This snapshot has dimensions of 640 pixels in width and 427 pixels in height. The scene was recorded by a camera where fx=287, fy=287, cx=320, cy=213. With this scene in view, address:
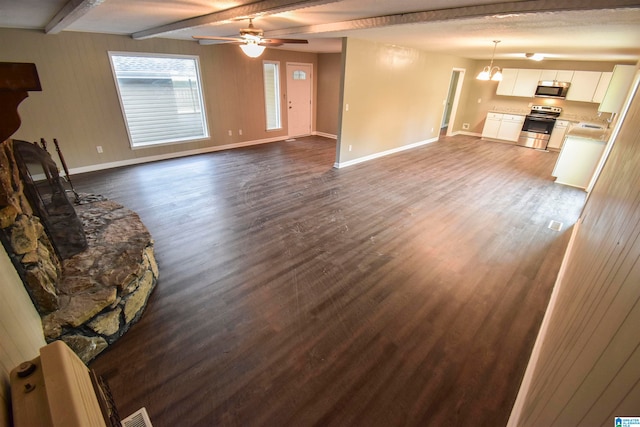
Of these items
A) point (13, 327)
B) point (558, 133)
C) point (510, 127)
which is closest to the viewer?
point (13, 327)

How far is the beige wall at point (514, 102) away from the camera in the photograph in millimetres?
7715

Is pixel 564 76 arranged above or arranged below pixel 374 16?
below


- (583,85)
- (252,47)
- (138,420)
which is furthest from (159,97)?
(583,85)

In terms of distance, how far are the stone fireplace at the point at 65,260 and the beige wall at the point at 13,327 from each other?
0.12 meters

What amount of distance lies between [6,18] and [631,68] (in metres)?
9.47

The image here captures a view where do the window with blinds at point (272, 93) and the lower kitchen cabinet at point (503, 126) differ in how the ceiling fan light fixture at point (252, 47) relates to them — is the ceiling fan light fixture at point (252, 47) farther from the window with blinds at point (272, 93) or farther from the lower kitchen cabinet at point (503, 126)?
the lower kitchen cabinet at point (503, 126)

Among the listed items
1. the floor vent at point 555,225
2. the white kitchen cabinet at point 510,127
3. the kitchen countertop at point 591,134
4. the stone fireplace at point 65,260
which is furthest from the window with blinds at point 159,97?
the white kitchen cabinet at point 510,127

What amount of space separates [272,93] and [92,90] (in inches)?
158

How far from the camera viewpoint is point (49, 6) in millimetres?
2957

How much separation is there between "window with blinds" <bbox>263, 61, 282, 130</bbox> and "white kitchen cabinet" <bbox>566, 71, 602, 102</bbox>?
7.81 m

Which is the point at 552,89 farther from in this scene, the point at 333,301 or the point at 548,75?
the point at 333,301

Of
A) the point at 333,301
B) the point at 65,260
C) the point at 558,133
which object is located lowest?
the point at 333,301

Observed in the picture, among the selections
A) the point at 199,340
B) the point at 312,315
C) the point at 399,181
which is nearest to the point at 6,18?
the point at 199,340

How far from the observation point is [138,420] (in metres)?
1.53
